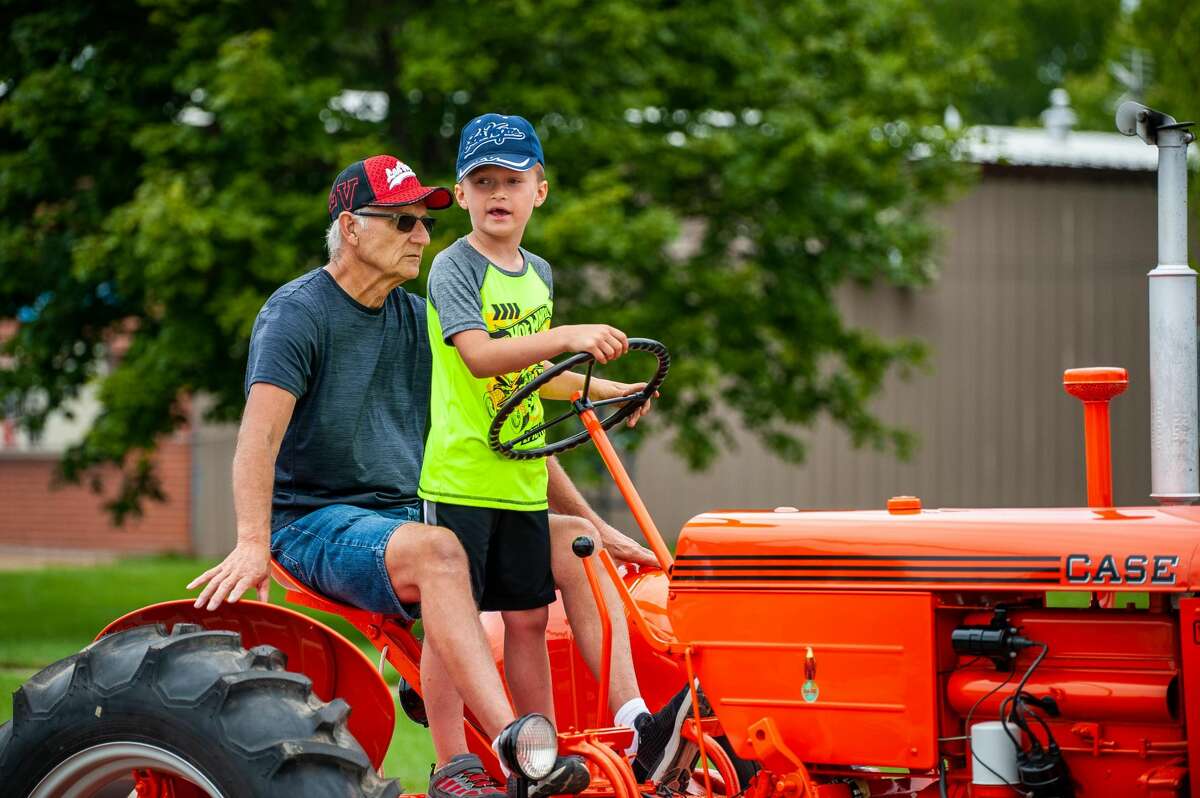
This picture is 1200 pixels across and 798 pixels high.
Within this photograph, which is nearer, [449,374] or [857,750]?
[857,750]

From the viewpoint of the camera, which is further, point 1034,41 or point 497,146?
point 1034,41

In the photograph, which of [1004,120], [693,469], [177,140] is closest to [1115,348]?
[693,469]

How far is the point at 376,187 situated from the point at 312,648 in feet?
3.92

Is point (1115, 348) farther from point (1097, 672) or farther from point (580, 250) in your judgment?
point (1097, 672)

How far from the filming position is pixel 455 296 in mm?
3639

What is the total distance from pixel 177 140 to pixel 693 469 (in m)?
4.70

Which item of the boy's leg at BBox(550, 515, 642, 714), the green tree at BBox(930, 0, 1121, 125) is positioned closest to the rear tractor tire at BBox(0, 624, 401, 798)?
the boy's leg at BBox(550, 515, 642, 714)

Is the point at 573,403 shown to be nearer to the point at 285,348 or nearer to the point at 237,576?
the point at 285,348

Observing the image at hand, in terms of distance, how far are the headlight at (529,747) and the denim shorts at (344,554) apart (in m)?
0.48

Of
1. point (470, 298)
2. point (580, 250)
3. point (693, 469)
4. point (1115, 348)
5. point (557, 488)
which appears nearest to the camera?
point (470, 298)

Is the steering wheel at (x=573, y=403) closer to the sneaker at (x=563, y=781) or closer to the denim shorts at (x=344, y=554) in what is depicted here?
the denim shorts at (x=344, y=554)

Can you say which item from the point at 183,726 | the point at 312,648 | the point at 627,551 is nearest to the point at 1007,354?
the point at 627,551

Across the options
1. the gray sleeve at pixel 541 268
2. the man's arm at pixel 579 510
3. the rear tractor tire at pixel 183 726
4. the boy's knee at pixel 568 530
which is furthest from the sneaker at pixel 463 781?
the gray sleeve at pixel 541 268

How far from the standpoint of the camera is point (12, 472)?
20109 mm
